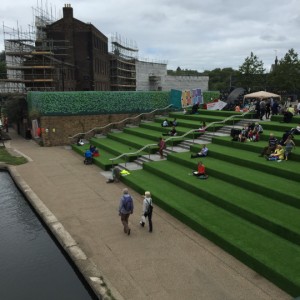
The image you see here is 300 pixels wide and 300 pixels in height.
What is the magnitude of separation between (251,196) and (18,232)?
8.83 m

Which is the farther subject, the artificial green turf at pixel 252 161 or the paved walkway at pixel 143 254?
the artificial green turf at pixel 252 161

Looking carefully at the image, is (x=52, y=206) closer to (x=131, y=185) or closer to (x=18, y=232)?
(x=18, y=232)

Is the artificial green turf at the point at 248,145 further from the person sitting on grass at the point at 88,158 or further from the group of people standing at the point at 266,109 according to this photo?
the person sitting on grass at the point at 88,158

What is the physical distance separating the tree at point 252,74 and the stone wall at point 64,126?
25986 millimetres

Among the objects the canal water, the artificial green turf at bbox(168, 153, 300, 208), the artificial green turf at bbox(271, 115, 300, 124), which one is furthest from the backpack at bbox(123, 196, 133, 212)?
the artificial green turf at bbox(271, 115, 300, 124)

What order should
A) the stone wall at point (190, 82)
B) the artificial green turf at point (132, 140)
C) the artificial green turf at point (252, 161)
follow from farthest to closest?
the stone wall at point (190, 82)
the artificial green turf at point (132, 140)
the artificial green turf at point (252, 161)

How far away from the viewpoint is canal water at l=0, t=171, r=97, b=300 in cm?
918

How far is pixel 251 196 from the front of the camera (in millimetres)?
12812

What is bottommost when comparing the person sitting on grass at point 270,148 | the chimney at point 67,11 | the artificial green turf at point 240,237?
the artificial green turf at point 240,237

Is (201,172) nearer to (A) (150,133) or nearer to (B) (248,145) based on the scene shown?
(B) (248,145)

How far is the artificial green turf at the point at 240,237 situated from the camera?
8.44 meters

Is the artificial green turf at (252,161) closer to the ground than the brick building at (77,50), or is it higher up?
closer to the ground

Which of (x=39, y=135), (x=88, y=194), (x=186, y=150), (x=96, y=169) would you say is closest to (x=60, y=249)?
(x=88, y=194)

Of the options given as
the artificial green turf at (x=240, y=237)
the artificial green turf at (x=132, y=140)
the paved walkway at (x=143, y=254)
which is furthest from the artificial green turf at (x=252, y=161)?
the paved walkway at (x=143, y=254)
